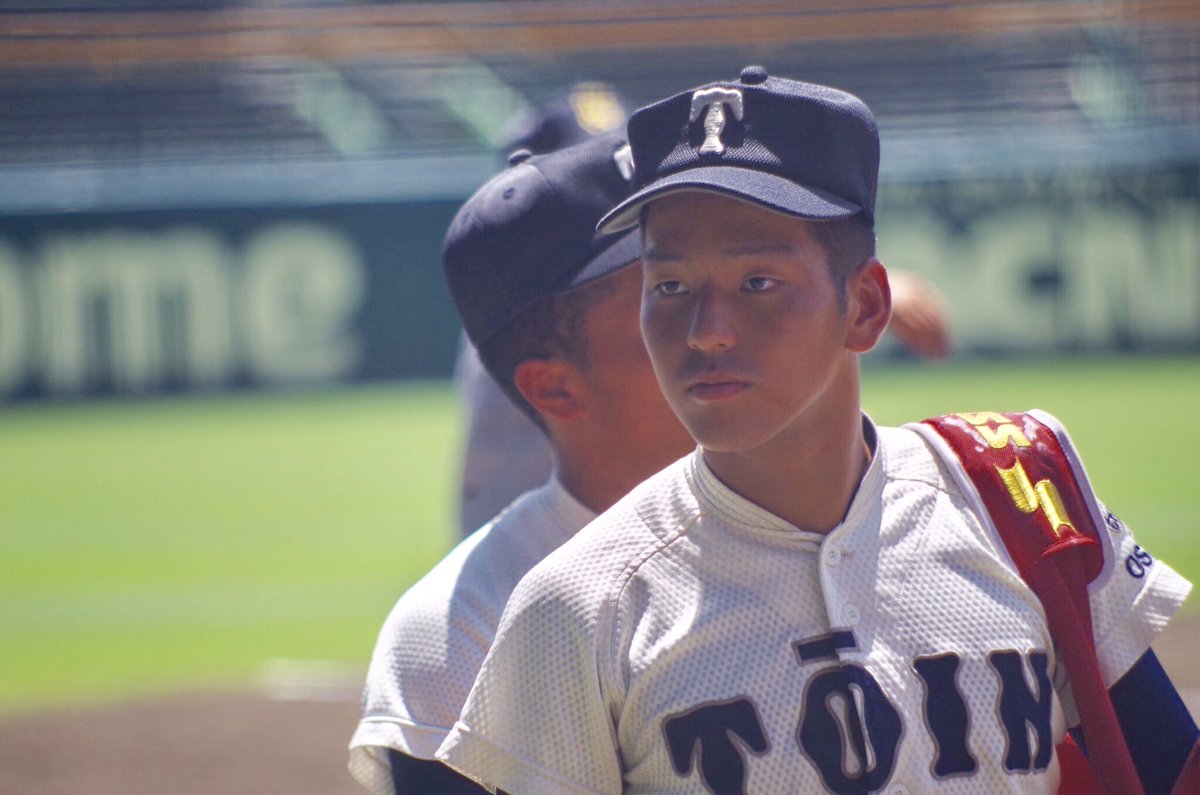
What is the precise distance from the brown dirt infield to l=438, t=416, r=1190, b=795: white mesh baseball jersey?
3.89 metres

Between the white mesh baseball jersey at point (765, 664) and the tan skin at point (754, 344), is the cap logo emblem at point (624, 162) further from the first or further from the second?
the white mesh baseball jersey at point (765, 664)

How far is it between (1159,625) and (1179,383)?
1359 centimetres

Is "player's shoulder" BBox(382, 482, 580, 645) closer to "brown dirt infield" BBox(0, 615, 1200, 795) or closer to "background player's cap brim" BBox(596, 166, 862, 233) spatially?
"background player's cap brim" BBox(596, 166, 862, 233)

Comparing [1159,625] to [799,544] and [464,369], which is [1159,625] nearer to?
[799,544]

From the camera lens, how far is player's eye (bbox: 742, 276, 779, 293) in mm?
1501

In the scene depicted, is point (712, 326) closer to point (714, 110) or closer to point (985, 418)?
point (714, 110)

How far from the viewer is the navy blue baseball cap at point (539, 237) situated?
195 centimetres

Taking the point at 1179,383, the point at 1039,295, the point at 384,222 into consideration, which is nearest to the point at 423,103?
the point at 384,222

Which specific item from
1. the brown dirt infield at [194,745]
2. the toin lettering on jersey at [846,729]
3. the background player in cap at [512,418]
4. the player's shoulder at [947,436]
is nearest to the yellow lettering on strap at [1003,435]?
the player's shoulder at [947,436]

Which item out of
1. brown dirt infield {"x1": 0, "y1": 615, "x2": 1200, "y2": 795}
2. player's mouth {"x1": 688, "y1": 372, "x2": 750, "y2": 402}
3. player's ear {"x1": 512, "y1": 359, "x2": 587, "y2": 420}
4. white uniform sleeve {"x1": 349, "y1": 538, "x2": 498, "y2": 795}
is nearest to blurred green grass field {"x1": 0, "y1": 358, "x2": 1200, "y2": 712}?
brown dirt infield {"x1": 0, "y1": 615, "x2": 1200, "y2": 795}

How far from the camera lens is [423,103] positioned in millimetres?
19750

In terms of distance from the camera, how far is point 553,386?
201 centimetres

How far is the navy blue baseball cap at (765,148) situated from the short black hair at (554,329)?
1.23 feet

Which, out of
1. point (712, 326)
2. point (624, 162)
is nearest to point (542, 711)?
point (712, 326)
